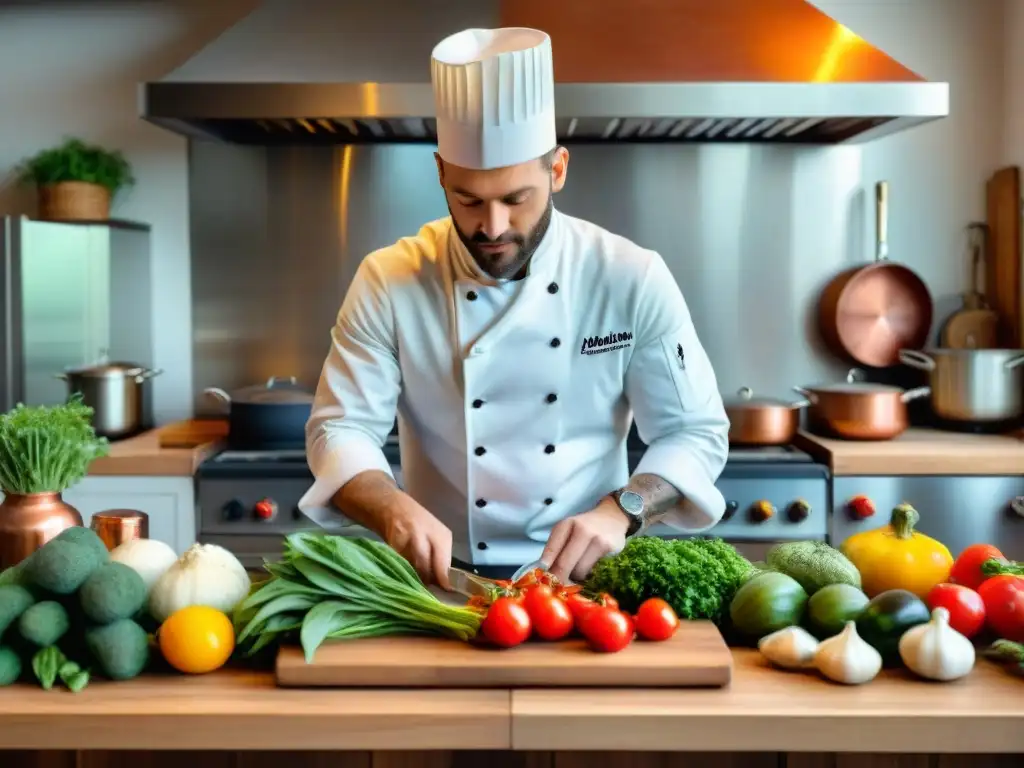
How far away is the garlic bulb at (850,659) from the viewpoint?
1430 millimetres

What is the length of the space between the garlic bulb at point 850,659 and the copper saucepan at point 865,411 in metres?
2.05

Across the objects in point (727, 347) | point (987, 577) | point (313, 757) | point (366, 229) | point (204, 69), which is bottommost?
point (313, 757)

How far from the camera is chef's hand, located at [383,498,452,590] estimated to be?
1.75 meters

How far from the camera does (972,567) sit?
5.71 feet

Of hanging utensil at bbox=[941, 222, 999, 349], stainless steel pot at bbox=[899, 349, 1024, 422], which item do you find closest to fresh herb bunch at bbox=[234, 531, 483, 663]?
stainless steel pot at bbox=[899, 349, 1024, 422]

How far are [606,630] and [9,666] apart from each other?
29.6 inches

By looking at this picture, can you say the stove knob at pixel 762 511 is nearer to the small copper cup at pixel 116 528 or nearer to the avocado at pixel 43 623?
the small copper cup at pixel 116 528

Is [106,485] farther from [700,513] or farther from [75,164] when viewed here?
[700,513]

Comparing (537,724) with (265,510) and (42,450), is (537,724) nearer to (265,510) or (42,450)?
(42,450)

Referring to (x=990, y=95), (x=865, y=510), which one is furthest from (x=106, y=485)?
(x=990, y=95)

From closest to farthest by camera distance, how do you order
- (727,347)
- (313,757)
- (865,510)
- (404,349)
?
(313,757), (404,349), (865,510), (727,347)

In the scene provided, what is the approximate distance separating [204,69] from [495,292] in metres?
1.48

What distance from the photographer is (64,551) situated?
4.87 ft

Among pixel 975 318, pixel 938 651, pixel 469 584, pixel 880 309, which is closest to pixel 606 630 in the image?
pixel 469 584
